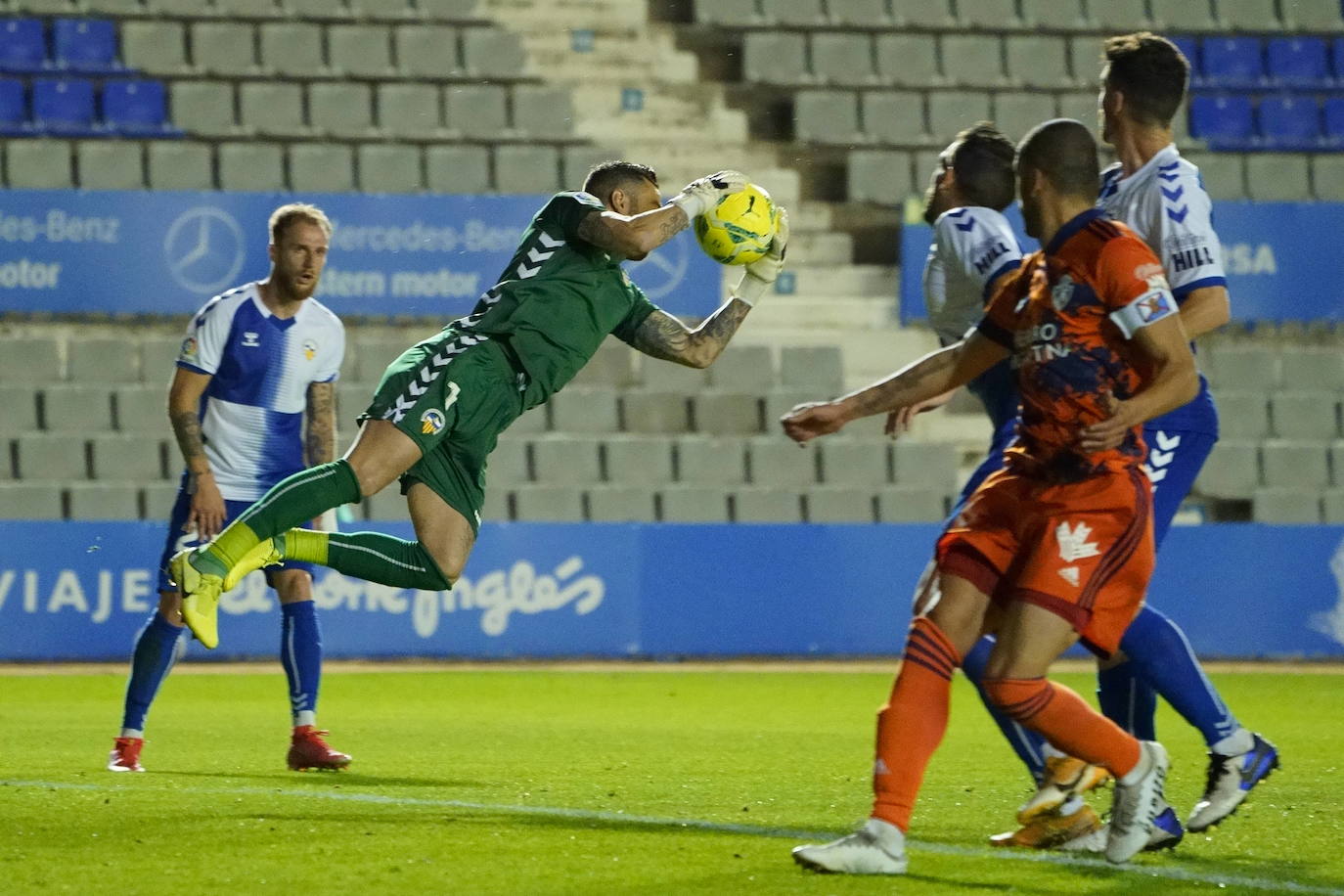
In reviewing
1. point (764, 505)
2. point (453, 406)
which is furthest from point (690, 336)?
point (764, 505)

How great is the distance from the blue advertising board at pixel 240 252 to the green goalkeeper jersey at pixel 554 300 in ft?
29.6

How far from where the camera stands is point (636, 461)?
15141 millimetres

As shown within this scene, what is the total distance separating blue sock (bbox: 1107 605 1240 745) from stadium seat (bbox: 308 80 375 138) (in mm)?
12796

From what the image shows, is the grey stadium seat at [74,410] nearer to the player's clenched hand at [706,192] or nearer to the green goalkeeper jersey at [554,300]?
the green goalkeeper jersey at [554,300]

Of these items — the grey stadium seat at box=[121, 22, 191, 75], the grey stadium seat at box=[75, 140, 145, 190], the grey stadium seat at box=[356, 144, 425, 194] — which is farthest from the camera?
the grey stadium seat at box=[121, 22, 191, 75]

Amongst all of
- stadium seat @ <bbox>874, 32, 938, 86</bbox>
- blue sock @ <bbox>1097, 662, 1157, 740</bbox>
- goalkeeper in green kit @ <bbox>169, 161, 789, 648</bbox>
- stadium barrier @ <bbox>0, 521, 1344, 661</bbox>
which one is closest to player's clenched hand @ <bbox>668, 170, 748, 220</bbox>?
goalkeeper in green kit @ <bbox>169, 161, 789, 648</bbox>

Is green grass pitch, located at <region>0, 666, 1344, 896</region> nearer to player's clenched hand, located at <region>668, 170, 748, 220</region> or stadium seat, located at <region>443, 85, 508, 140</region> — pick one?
player's clenched hand, located at <region>668, 170, 748, 220</region>

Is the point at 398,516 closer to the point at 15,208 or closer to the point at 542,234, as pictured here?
the point at 15,208

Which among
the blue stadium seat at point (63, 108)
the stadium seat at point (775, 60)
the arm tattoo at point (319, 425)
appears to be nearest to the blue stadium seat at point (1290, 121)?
the stadium seat at point (775, 60)

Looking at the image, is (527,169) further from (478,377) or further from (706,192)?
(478,377)

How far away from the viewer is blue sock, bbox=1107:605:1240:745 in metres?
4.84

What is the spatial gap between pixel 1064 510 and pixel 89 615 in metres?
10.1

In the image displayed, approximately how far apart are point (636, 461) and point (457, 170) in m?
3.22

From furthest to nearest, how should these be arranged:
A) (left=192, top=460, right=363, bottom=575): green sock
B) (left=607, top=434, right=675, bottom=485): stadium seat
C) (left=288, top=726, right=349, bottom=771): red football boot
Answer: (left=607, top=434, right=675, bottom=485): stadium seat
(left=288, top=726, right=349, bottom=771): red football boot
(left=192, top=460, right=363, bottom=575): green sock
